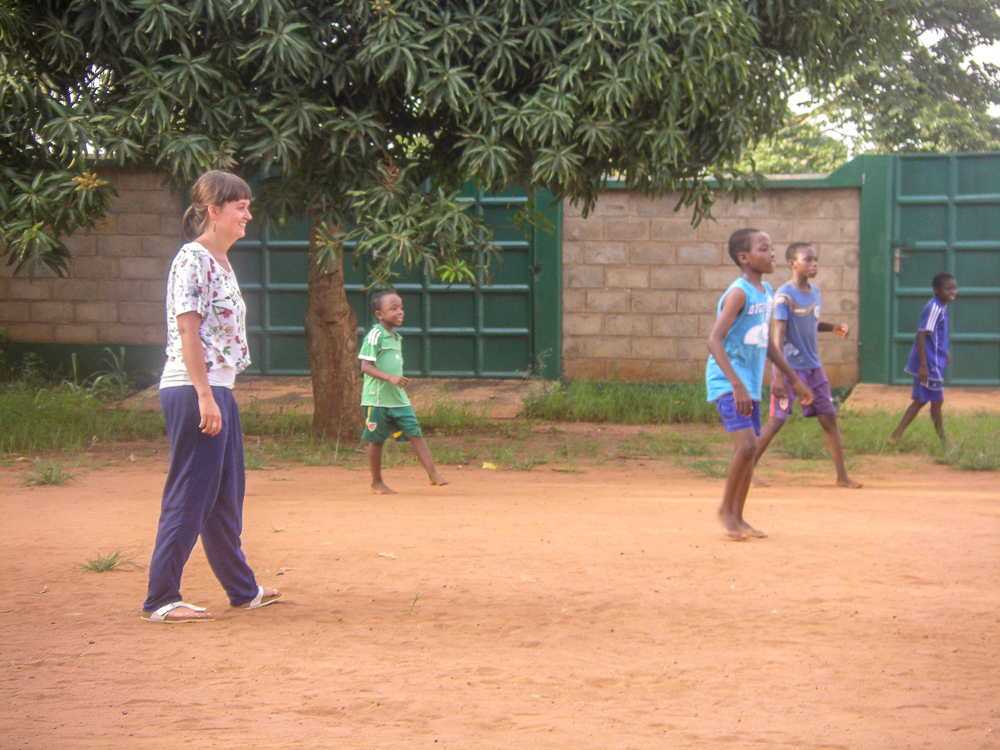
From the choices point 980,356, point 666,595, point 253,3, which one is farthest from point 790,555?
point 980,356

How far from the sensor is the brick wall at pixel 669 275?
1002 centimetres

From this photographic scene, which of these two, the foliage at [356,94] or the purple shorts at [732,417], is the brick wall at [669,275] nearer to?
the foliage at [356,94]

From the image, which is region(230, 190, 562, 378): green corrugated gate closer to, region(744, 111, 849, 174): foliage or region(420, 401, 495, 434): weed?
region(420, 401, 495, 434): weed

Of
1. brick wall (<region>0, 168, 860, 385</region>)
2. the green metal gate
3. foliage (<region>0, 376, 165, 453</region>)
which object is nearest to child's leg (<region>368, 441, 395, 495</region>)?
foliage (<region>0, 376, 165, 453</region>)

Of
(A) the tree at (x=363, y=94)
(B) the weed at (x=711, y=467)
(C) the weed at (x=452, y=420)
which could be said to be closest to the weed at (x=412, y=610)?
(A) the tree at (x=363, y=94)

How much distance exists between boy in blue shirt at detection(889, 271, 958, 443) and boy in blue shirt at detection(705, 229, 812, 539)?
3.11 metres

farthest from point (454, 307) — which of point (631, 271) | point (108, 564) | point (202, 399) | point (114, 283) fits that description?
point (202, 399)

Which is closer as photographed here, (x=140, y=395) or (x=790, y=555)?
(x=790, y=555)

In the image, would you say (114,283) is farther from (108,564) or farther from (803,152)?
(803,152)

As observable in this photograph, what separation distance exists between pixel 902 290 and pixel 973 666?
24.9 ft

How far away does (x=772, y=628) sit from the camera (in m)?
3.41

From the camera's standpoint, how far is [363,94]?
22.6 feet

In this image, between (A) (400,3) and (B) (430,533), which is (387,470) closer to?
(B) (430,533)

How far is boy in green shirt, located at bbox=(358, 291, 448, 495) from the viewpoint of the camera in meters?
5.93
